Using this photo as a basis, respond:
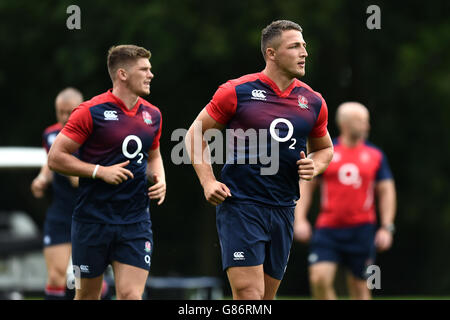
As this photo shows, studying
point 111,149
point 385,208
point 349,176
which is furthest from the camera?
point 385,208

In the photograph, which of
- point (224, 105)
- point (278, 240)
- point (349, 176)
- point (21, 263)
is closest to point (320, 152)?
point (278, 240)

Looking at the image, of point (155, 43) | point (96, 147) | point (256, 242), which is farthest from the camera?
point (155, 43)

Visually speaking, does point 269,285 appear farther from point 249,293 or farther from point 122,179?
point 122,179

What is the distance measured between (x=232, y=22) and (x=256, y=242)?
527 inches

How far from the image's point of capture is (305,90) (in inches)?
287

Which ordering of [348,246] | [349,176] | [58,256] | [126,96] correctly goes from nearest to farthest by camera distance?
[126,96] → [58,256] → [349,176] → [348,246]

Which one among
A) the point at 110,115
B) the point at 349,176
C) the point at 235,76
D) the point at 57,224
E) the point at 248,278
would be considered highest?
the point at 235,76

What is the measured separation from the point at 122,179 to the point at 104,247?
0.60m

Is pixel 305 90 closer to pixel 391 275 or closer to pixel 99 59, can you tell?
pixel 99 59

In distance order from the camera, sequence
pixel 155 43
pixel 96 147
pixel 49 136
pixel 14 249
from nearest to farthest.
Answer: pixel 96 147
pixel 49 136
pixel 14 249
pixel 155 43

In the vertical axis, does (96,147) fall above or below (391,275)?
above

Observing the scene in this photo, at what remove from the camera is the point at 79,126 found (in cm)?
738

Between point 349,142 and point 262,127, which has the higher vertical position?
point 262,127

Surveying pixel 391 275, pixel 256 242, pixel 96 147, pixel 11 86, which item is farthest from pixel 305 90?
pixel 391 275
